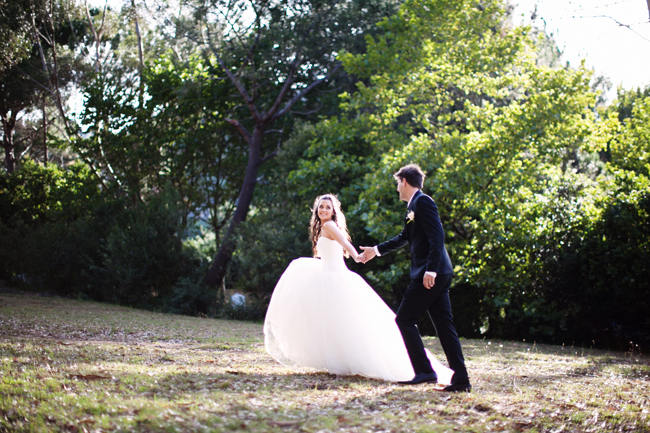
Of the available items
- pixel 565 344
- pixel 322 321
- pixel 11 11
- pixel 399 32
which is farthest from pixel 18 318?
pixel 11 11

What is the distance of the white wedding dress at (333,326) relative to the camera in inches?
248

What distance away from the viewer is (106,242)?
21500 millimetres

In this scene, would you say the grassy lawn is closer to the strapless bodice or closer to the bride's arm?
the strapless bodice

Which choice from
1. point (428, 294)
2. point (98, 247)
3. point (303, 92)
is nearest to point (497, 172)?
point (428, 294)

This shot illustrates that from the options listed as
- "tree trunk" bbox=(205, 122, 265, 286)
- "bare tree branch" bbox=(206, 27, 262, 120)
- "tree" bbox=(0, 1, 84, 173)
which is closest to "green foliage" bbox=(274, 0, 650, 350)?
"tree trunk" bbox=(205, 122, 265, 286)

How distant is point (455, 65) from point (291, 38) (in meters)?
8.58

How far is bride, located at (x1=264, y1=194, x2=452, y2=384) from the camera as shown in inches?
248

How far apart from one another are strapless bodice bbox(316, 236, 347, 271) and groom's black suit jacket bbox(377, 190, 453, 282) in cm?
105

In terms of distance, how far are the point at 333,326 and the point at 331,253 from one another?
2.86 feet

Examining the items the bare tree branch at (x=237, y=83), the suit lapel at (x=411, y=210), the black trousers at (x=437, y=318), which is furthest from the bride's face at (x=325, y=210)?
the bare tree branch at (x=237, y=83)

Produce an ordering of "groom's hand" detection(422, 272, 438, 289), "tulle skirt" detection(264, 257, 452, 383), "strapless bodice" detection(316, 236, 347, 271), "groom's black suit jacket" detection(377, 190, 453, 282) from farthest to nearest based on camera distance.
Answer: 1. "strapless bodice" detection(316, 236, 347, 271)
2. "tulle skirt" detection(264, 257, 452, 383)
3. "groom's black suit jacket" detection(377, 190, 453, 282)
4. "groom's hand" detection(422, 272, 438, 289)

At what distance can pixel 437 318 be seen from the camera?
5.79 m

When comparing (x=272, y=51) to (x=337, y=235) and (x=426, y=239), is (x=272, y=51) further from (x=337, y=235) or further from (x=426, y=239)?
(x=426, y=239)

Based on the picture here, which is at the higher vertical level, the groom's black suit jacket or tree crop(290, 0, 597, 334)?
tree crop(290, 0, 597, 334)
